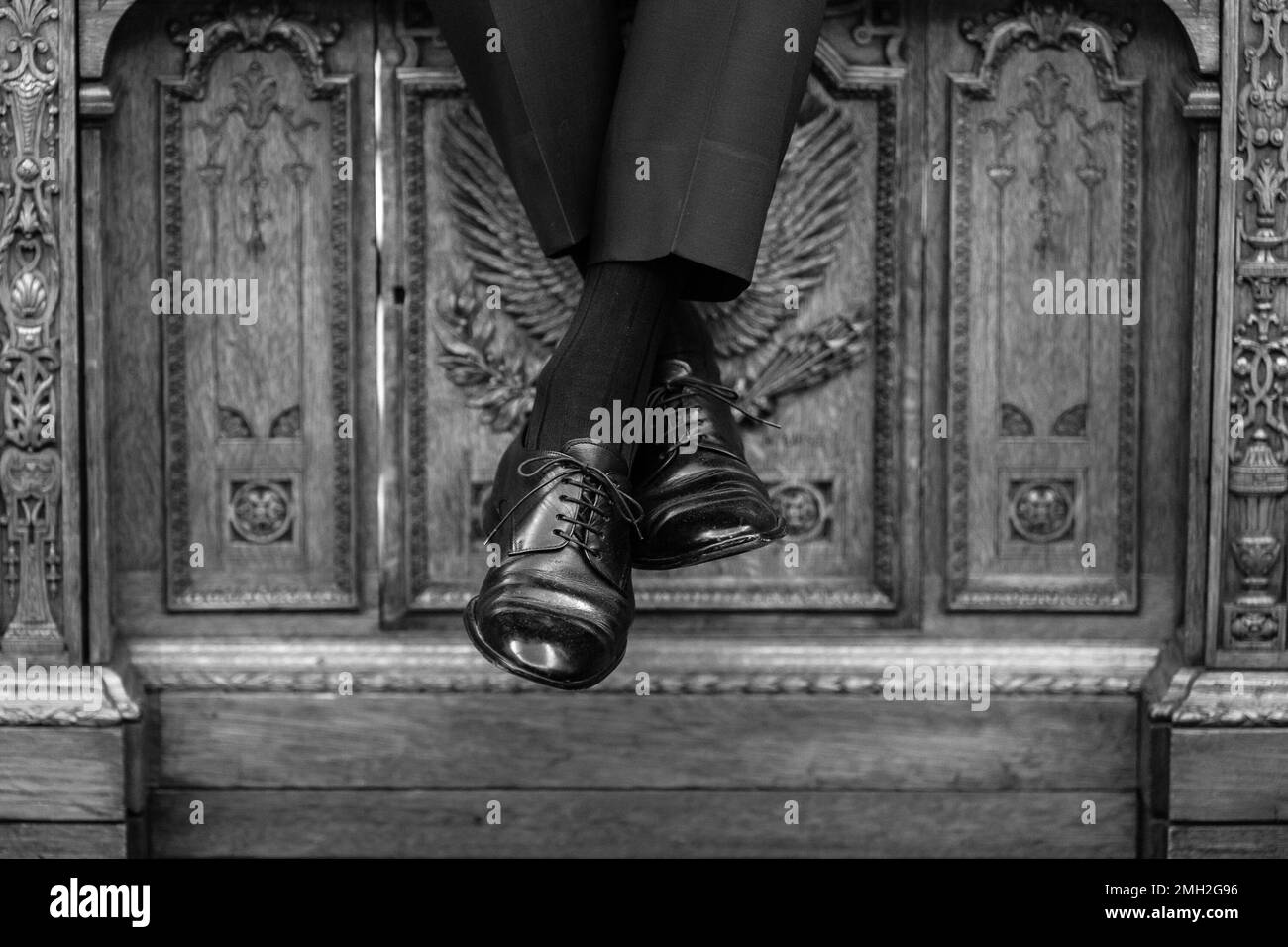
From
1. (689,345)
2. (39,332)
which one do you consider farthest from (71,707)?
(689,345)

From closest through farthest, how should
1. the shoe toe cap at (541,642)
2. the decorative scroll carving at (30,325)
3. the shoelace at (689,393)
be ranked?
the shoe toe cap at (541,642), the shoelace at (689,393), the decorative scroll carving at (30,325)

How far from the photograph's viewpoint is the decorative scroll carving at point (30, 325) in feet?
4.25

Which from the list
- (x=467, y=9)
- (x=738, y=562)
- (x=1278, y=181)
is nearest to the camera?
(x=467, y=9)

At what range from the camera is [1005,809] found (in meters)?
1.37

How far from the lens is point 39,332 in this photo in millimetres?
1308

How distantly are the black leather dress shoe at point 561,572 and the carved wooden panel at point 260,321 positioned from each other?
0.38 metres

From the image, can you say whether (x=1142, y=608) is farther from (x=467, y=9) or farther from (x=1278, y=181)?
(x=467, y=9)

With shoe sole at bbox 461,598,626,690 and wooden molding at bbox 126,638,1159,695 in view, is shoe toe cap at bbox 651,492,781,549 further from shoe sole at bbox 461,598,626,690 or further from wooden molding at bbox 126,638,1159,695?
wooden molding at bbox 126,638,1159,695

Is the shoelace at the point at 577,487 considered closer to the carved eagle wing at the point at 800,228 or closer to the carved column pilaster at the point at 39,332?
the carved eagle wing at the point at 800,228

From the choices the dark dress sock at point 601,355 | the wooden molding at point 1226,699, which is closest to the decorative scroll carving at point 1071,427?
the wooden molding at point 1226,699

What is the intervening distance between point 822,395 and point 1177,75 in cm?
42

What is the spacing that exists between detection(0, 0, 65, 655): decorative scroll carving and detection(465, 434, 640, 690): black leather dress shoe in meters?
0.48

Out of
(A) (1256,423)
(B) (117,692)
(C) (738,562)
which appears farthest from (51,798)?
(A) (1256,423)

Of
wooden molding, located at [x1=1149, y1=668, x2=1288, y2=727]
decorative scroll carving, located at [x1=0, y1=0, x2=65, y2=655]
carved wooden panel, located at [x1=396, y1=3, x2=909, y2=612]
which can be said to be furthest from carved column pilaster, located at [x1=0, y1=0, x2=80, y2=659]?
wooden molding, located at [x1=1149, y1=668, x2=1288, y2=727]
